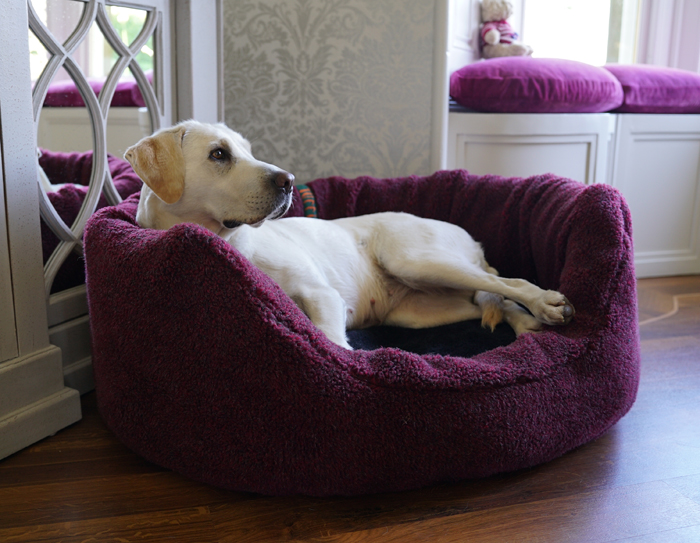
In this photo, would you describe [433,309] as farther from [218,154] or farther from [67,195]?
[67,195]

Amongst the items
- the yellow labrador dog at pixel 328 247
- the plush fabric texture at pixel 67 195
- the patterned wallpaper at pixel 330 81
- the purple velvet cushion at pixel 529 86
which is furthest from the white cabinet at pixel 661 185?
the plush fabric texture at pixel 67 195

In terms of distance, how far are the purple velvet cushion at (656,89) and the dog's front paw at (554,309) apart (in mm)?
1977

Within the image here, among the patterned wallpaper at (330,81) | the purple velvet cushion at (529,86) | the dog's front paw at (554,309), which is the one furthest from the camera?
the purple velvet cushion at (529,86)

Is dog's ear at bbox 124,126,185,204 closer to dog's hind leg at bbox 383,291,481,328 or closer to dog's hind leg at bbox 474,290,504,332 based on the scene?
dog's hind leg at bbox 383,291,481,328

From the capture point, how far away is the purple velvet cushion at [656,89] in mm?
3293

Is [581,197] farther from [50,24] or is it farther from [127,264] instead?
[50,24]

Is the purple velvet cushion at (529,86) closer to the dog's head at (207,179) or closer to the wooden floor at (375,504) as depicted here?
the dog's head at (207,179)

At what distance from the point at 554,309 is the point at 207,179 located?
103 centimetres

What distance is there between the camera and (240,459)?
4.75 feet

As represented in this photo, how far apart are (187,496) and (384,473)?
0.48 meters

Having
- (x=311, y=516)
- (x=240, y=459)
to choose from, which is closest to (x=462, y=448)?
(x=311, y=516)

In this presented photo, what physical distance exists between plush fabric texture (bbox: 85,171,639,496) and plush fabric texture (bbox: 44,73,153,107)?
48 cm

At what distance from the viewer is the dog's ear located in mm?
1640

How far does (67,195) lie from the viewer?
1.99m
